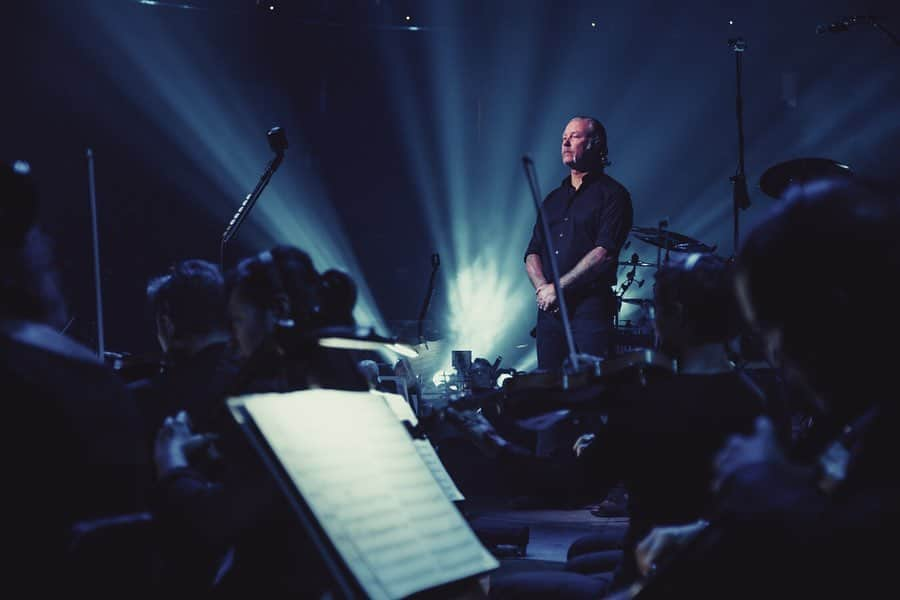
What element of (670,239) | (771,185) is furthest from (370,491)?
(670,239)

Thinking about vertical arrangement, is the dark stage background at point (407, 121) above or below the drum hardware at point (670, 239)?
above

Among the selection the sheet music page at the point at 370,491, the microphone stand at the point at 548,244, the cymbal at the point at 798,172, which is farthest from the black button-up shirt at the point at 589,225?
the sheet music page at the point at 370,491

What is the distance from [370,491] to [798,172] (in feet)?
14.7

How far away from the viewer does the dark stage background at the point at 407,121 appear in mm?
7250

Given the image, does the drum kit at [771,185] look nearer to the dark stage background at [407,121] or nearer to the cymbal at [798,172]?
the cymbal at [798,172]

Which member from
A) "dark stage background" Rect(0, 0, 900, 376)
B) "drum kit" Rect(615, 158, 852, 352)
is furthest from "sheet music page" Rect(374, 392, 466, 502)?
"dark stage background" Rect(0, 0, 900, 376)

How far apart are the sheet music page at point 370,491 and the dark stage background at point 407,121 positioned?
5.62 meters

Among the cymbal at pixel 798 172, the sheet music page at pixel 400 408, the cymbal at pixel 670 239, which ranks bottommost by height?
the cymbal at pixel 670 239

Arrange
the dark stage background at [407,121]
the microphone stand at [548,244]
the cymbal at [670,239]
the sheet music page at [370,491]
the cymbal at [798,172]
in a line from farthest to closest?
the dark stage background at [407,121] < the cymbal at [670,239] < the cymbal at [798,172] < the microphone stand at [548,244] < the sheet music page at [370,491]

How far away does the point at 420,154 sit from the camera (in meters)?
8.97

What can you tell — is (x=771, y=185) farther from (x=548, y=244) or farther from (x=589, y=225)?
(x=548, y=244)

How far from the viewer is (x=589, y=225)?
443 centimetres

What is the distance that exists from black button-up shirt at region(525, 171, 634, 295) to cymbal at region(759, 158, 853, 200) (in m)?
1.09

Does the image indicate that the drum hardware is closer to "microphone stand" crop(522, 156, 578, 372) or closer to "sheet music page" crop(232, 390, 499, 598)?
"microphone stand" crop(522, 156, 578, 372)
